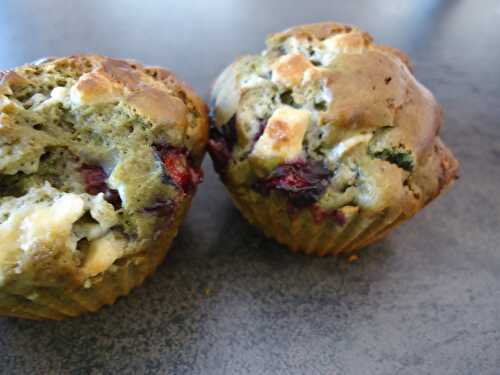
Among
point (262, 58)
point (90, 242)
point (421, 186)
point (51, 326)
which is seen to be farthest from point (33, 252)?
point (421, 186)

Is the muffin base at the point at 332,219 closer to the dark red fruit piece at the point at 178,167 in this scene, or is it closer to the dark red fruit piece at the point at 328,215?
the dark red fruit piece at the point at 328,215

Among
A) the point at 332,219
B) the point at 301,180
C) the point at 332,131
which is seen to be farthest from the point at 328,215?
the point at 332,131

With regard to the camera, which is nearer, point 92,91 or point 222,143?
point 92,91

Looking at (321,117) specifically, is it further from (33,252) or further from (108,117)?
(33,252)

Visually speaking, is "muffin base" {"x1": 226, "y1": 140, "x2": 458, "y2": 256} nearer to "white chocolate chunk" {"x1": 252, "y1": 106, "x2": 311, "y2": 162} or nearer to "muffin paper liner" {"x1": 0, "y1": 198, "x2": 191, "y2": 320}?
"white chocolate chunk" {"x1": 252, "y1": 106, "x2": 311, "y2": 162}

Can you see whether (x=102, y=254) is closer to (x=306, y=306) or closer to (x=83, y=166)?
(x=83, y=166)

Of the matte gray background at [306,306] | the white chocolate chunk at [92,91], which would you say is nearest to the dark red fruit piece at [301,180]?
the matte gray background at [306,306]

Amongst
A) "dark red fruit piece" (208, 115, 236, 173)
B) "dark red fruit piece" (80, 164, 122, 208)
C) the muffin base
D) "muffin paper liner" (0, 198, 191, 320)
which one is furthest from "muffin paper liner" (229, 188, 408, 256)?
"dark red fruit piece" (80, 164, 122, 208)
